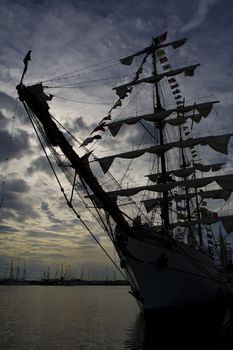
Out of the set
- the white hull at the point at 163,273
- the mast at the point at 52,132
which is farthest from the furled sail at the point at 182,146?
the mast at the point at 52,132

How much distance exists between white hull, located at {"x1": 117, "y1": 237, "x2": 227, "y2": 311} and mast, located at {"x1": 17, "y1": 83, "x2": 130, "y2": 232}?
3624mm

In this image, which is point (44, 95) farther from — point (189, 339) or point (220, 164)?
point (220, 164)

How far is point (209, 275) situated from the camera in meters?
24.9

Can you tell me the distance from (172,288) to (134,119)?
1343cm

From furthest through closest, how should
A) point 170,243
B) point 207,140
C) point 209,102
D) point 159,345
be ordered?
point 209,102, point 207,140, point 170,243, point 159,345

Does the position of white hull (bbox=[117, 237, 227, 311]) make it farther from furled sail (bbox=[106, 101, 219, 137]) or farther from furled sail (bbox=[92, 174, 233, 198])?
furled sail (bbox=[106, 101, 219, 137])

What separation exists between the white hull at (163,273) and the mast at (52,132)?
11.9ft

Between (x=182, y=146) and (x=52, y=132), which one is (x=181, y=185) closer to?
(x=182, y=146)

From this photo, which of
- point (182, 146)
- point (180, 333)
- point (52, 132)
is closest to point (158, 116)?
point (182, 146)

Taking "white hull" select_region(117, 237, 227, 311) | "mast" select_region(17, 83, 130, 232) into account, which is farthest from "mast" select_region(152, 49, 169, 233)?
"mast" select_region(17, 83, 130, 232)

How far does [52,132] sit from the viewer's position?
52.1 feet

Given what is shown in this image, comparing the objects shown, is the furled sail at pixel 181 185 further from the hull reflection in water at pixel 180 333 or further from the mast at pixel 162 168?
the hull reflection in water at pixel 180 333

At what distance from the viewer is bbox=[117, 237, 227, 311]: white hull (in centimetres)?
1991

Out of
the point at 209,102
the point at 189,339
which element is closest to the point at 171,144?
the point at 209,102
